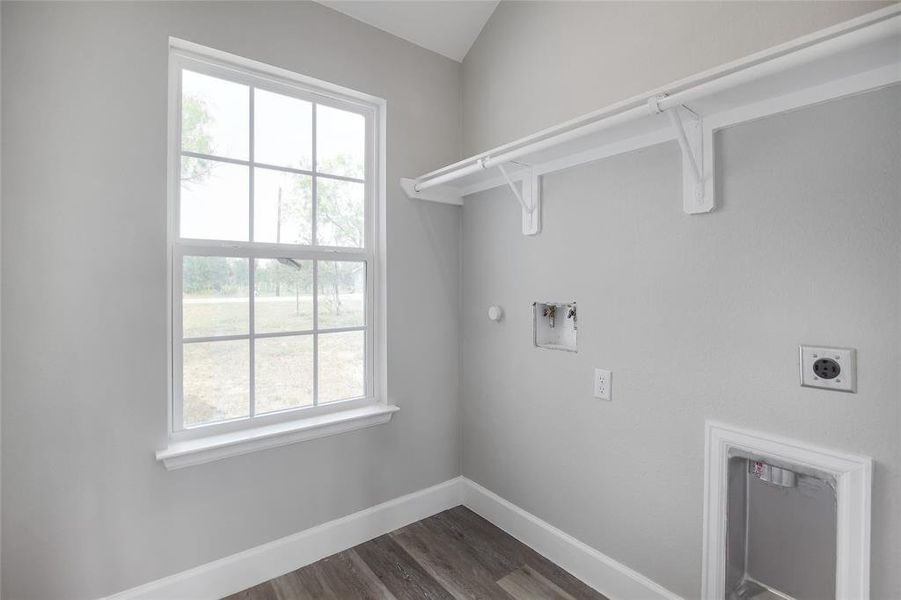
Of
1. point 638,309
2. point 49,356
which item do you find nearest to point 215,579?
point 49,356

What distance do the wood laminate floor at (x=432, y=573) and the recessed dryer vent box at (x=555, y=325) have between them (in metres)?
1.00

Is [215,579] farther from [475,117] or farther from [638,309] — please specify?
[475,117]

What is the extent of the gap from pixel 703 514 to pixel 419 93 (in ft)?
7.47

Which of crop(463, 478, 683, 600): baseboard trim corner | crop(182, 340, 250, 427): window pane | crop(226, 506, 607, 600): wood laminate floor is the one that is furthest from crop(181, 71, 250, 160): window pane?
crop(463, 478, 683, 600): baseboard trim corner

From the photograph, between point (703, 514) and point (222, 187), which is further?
point (222, 187)

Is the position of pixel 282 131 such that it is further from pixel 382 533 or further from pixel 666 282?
pixel 382 533

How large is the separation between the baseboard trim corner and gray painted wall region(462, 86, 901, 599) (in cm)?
4

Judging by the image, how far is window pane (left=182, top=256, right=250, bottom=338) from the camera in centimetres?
169

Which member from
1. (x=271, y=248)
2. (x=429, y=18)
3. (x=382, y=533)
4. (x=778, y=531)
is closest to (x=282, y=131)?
(x=271, y=248)

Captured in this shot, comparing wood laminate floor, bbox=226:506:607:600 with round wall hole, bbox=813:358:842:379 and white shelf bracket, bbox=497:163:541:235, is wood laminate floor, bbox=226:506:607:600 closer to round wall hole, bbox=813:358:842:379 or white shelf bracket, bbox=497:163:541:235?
round wall hole, bbox=813:358:842:379

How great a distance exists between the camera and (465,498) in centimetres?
247

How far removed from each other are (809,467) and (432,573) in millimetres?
1498

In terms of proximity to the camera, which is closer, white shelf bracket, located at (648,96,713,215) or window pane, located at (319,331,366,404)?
white shelf bracket, located at (648,96,713,215)

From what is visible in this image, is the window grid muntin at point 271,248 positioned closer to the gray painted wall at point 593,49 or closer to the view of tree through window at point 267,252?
the view of tree through window at point 267,252
